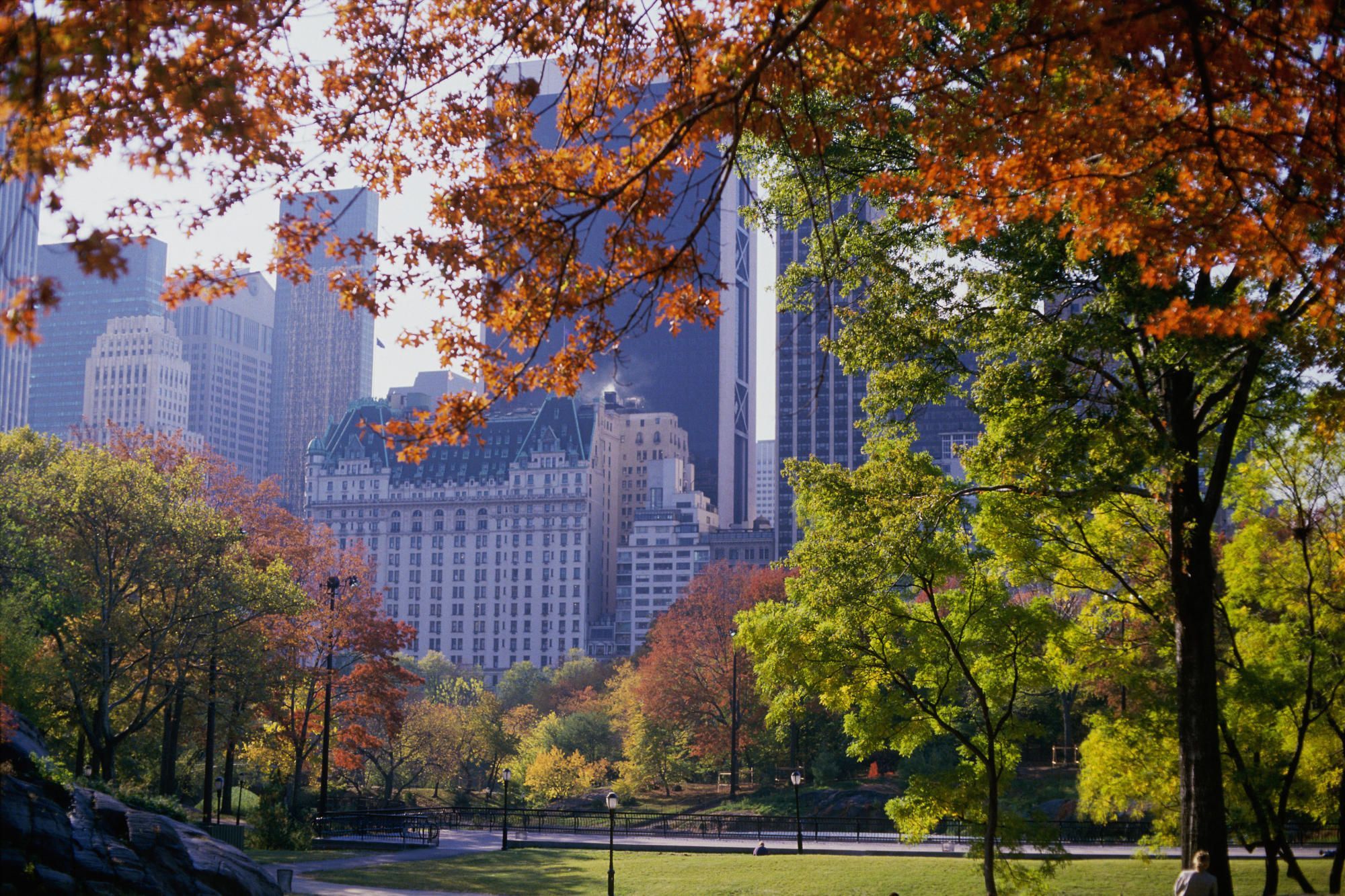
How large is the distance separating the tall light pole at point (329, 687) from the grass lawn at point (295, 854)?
101 inches

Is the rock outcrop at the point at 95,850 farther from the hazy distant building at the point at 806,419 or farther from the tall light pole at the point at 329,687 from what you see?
Answer: the hazy distant building at the point at 806,419

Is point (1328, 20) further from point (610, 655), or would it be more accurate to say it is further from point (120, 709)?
point (610, 655)

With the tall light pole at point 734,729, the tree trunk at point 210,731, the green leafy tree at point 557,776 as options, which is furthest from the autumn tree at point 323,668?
the tall light pole at point 734,729

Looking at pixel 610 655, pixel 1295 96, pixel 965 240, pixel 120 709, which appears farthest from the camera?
pixel 610 655

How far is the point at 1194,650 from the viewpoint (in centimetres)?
1493

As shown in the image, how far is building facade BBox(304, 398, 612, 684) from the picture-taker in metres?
144

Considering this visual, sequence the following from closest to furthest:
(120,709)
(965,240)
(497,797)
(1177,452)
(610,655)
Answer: (1177,452) < (965,240) < (120,709) < (497,797) < (610,655)

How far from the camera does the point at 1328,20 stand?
772 centimetres

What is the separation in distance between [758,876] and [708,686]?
2971cm

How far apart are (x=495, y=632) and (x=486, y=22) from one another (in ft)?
459

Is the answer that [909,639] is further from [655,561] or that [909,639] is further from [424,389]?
[424,389]

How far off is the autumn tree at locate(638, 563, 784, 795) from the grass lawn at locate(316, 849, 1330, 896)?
70.2 feet

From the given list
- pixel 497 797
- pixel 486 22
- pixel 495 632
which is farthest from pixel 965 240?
pixel 495 632

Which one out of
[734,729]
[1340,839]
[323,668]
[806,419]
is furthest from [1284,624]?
[806,419]
